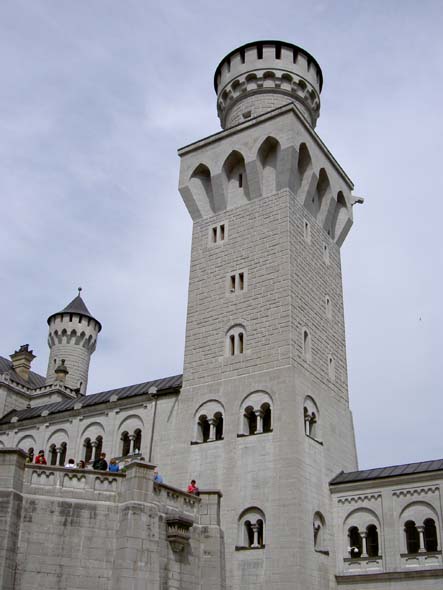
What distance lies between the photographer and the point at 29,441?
1480 inches

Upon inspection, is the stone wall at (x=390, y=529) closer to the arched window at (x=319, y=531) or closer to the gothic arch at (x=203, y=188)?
the arched window at (x=319, y=531)

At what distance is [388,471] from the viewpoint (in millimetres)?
27703

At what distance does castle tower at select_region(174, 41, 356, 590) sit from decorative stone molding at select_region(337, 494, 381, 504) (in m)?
0.77

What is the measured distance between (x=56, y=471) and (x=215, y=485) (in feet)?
26.8

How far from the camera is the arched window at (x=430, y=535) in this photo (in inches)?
1009

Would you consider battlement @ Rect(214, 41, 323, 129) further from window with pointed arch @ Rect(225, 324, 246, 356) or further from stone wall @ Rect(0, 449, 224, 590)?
stone wall @ Rect(0, 449, 224, 590)

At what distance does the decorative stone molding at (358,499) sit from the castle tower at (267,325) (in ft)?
2.54

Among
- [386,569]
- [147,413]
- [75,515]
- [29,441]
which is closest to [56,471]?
[75,515]

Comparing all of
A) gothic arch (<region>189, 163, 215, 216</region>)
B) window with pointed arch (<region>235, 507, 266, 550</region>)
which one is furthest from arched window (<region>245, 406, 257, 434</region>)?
gothic arch (<region>189, 163, 215, 216</region>)

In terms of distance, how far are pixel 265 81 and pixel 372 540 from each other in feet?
79.9

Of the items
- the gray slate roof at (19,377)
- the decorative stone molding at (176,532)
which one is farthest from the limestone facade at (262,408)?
the gray slate roof at (19,377)

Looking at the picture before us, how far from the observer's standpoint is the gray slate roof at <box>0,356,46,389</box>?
4847 cm

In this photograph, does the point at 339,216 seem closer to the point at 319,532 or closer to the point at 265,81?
the point at 265,81

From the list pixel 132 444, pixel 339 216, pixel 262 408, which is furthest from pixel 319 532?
pixel 339 216
